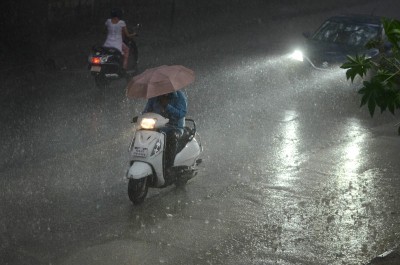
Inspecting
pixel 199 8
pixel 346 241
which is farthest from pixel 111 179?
pixel 199 8

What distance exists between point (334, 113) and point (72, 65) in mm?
7779

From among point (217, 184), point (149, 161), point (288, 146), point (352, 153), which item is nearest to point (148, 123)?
point (149, 161)

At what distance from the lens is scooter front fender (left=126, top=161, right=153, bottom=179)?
9672 millimetres

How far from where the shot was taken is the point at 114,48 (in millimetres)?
18281

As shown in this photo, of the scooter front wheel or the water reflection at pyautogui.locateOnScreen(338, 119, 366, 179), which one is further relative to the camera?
the water reflection at pyautogui.locateOnScreen(338, 119, 366, 179)

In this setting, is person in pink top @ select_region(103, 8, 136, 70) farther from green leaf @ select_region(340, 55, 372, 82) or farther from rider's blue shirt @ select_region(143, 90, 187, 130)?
green leaf @ select_region(340, 55, 372, 82)

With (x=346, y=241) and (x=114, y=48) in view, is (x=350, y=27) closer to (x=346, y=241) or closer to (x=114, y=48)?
(x=114, y=48)

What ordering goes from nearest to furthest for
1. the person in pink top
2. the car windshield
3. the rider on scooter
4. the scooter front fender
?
the scooter front fender, the rider on scooter, the person in pink top, the car windshield

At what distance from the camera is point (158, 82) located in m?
10.1

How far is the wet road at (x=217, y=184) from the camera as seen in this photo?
28.4 feet

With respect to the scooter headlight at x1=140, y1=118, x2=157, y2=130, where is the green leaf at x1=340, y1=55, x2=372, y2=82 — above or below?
above

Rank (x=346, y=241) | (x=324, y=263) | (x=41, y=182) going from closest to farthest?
(x=324, y=263) → (x=346, y=241) → (x=41, y=182)

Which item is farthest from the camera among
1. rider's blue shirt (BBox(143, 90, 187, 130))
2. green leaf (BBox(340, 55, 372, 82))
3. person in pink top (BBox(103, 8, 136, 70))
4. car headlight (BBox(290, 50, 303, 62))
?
car headlight (BBox(290, 50, 303, 62))

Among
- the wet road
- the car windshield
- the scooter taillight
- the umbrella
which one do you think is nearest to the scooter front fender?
the wet road
